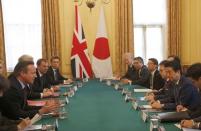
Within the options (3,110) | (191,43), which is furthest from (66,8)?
(3,110)

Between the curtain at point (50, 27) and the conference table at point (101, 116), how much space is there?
12.0 ft

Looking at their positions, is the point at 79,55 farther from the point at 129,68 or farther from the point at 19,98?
the point at 19,98

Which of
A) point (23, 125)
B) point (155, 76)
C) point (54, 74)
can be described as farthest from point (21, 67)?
point (54, 74)

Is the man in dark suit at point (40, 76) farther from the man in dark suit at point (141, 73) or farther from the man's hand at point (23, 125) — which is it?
the man's hand at point (23, 125)

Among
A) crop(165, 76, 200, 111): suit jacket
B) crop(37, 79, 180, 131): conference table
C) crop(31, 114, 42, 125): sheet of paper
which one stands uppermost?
crop(165, 76, 200, 111): suit jacket

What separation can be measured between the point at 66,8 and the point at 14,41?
67.3 inches

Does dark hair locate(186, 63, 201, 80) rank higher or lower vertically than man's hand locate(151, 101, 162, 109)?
higher

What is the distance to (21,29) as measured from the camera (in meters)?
8.34

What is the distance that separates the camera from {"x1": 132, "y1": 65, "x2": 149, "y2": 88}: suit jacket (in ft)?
20.9

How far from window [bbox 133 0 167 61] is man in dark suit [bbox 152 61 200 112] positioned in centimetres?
510

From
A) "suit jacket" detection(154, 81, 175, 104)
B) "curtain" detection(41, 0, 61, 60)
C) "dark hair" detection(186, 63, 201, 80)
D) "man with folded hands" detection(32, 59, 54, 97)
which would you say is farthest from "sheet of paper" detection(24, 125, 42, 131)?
"curtain" detection(41, 0, 61, 60)

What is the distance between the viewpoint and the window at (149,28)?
8.68 m

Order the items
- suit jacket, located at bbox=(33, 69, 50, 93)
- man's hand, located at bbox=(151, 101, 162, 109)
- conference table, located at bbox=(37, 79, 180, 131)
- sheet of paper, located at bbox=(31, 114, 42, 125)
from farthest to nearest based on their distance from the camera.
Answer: suit jacket, located at bbox=(33, 69, 50, 93), man's hand, located at bbox=(151, 101, 162, 109), sheet of paper, located at bbox=(31, 114, 42, 125), conference table, located at bbox=(37, 79, 180, 131)

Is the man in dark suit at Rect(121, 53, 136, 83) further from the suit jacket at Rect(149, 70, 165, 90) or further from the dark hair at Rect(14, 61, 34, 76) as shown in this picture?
the dark hair at Rect(14, 61, 34, 76)
